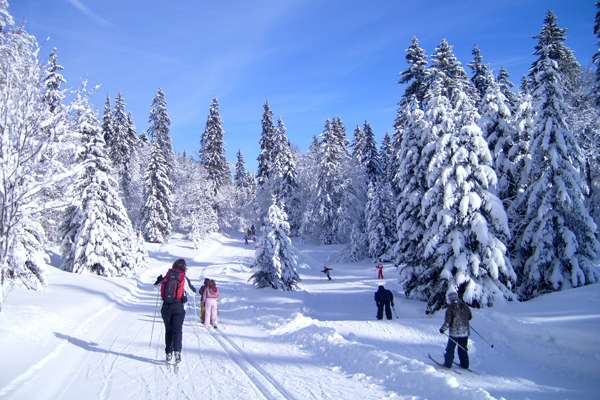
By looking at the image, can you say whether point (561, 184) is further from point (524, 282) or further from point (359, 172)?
point (359, 172)

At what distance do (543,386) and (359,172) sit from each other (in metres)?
44.6

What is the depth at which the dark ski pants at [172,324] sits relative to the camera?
829 cm

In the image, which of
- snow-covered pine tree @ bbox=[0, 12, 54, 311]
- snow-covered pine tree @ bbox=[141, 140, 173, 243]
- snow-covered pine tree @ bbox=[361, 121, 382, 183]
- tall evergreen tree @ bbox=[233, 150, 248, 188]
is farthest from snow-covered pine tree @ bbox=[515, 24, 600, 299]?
tall evergreen tree @ bbox=[233, 150, 248, 188]

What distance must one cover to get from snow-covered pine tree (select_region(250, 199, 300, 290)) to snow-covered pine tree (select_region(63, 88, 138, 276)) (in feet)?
34.3

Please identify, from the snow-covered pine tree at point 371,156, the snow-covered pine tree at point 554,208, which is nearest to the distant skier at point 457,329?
the snow-covered pine tree at point 554,208

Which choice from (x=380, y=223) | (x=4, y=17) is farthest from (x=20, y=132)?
(x=380, y=223)

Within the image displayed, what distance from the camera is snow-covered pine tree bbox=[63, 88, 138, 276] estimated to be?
2697cm

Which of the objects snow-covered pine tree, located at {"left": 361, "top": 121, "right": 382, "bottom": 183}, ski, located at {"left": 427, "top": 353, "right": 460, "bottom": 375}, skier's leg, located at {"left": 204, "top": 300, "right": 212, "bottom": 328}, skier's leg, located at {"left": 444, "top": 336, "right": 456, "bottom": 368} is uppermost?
snow-covered pine tree, located at {"left": 361, "top": 121, "right": 382, "bottom": 183}

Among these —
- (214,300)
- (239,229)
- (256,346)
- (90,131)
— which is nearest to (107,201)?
(90,131)

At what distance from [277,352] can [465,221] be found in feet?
39.1

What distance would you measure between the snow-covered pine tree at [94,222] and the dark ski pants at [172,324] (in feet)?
69.3

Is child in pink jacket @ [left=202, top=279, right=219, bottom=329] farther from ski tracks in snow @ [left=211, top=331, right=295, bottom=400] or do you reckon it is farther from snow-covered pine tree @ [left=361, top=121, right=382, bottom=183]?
snow-covered pine tree @ [left=361, top=121, right=382, bottom=183]

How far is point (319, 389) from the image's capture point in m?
6.80

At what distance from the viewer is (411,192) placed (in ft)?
71.4
